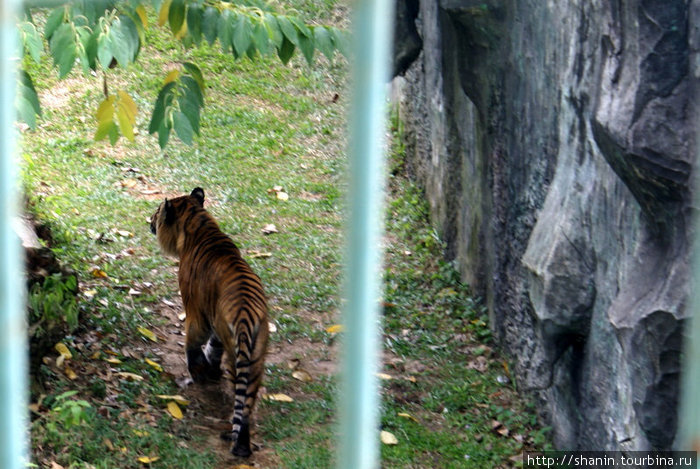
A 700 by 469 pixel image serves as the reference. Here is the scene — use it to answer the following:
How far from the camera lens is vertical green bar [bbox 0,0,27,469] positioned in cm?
117

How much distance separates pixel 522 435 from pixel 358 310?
4.22 meters

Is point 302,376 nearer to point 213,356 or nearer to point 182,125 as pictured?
point 213,356

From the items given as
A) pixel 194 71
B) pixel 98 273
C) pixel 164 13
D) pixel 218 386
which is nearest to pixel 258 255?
pixel 98 273

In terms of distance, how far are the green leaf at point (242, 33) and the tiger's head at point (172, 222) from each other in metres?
2.53

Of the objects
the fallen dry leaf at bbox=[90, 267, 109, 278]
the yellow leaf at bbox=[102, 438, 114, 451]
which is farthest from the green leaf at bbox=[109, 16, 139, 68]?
the fallen dry leaf at bbox=[90, 267, 109, 278]

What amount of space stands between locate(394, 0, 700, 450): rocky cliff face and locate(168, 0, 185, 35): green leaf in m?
Answer: 1.76

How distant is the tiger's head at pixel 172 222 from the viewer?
602cm

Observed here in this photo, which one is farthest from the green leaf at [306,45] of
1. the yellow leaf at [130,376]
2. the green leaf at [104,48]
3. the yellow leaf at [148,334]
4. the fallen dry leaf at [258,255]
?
the fallen dry leaf at [258,255]

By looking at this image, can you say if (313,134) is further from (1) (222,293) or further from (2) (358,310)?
(2) (358,310)

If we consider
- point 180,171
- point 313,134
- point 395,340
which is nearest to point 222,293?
point 395,340

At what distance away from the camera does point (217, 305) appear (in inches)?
205

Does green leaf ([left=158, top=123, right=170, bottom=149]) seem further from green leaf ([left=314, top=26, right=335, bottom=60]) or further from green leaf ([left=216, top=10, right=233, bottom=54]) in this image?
green leaf ([left=314, top=26, right=335, bottom=60])

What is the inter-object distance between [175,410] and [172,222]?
1436 mm

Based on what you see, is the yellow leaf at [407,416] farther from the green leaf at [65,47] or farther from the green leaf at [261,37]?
the green leaf at [65,47]
